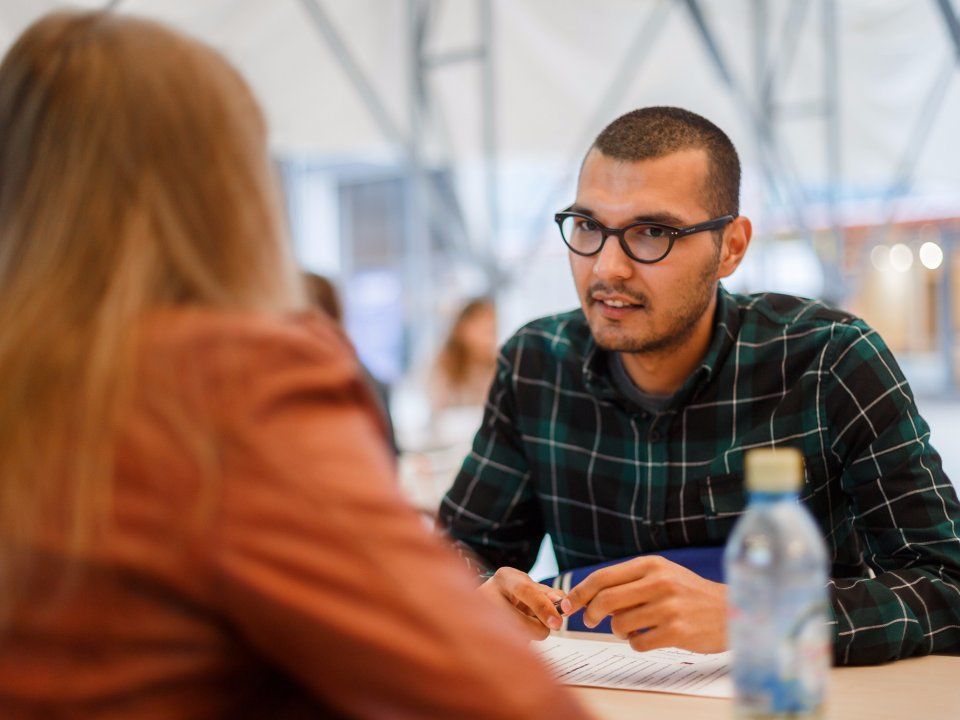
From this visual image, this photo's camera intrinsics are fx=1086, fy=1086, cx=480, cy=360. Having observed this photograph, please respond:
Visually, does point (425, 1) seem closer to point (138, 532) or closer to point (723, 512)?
point (723, 512)

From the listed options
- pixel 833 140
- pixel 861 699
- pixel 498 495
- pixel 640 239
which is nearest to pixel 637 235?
pixel 640 239

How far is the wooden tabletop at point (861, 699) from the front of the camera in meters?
1.20

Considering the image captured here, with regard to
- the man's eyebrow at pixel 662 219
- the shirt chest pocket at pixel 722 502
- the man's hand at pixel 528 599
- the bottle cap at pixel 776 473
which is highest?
the man's eyebrow at pixel 662 219

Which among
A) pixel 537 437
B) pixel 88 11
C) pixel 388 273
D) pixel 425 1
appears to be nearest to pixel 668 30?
pixel 425 1

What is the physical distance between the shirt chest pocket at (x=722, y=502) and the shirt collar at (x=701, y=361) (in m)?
0.15

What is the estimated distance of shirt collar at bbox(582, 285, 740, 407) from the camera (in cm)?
180

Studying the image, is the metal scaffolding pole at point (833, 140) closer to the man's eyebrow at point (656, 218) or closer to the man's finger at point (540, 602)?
the man's eyebrow at point (656, 218)

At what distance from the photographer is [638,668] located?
139 cm

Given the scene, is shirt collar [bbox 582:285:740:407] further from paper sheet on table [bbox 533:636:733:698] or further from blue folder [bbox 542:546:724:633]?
paper sheet on table [bbox 533:636:733:698]

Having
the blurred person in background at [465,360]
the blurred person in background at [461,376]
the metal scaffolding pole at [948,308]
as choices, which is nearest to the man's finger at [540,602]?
the blurred person in background at [461,376]

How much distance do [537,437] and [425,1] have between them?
435 centimetres

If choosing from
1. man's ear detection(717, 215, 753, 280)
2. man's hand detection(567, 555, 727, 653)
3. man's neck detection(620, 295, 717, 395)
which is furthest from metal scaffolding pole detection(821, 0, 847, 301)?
man's hand detection(567, 555, 727, 653)

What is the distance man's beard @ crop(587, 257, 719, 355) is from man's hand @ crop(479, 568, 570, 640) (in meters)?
0.48

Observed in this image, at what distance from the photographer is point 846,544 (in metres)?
1.76
